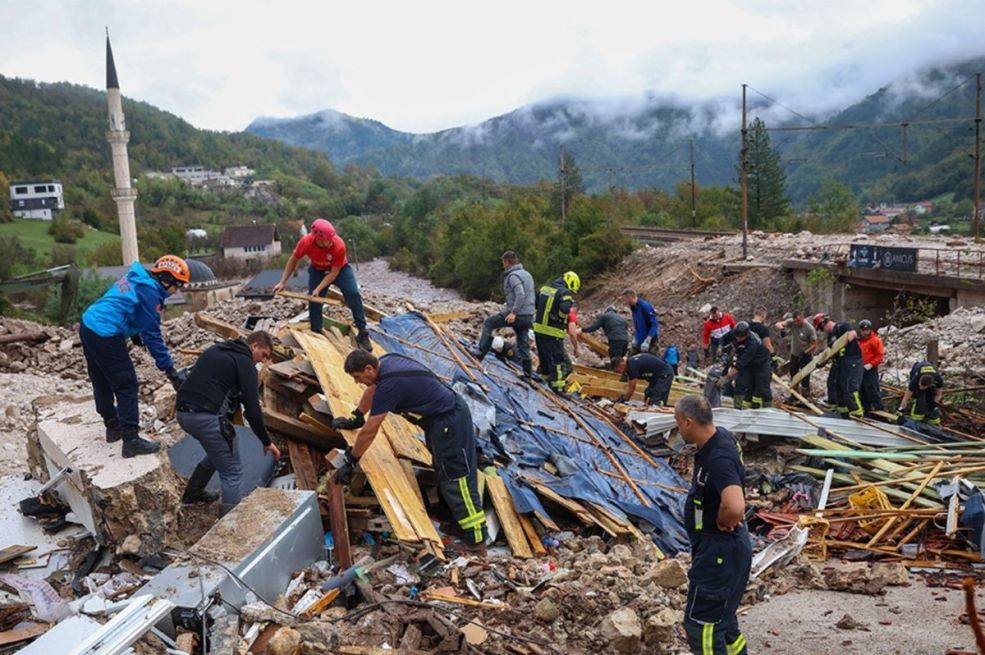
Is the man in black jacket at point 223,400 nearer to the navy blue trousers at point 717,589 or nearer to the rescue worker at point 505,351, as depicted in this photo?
the navy blue trousers at point 717,589

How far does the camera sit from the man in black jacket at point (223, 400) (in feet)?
16.8

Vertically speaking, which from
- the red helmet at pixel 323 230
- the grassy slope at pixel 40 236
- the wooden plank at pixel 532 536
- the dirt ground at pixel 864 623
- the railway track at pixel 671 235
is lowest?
the dirt ground at pixel 864 623

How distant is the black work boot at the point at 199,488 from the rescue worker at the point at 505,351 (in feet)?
14.7

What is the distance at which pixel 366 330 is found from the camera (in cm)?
861

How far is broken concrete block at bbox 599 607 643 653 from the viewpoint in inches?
164

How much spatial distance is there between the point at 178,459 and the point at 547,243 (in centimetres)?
3111

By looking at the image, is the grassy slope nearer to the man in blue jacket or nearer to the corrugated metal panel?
the corrugated metal panel

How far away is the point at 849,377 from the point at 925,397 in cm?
87

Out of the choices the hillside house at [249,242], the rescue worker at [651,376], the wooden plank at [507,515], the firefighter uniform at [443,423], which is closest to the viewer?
the firefighter uniform at [443,423]

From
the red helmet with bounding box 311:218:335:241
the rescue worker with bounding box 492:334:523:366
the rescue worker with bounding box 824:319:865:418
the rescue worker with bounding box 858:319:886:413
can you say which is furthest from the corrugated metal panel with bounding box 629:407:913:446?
the red helmet with bounding box 311:218:335:241

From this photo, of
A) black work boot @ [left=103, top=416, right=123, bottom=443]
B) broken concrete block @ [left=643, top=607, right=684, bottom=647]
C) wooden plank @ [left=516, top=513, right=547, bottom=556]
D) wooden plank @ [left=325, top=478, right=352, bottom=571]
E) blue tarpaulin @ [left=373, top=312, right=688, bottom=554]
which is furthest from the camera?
blue tarpaulin @ [left=373, top=312, right=688, bottom=554]

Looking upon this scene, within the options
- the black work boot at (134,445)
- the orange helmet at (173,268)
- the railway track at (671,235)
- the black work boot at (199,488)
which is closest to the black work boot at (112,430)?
the black work boot at (134,445)

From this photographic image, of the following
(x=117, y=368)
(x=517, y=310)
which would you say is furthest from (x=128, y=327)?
(x=517, y=310)

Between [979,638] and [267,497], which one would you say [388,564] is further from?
[979,638]
